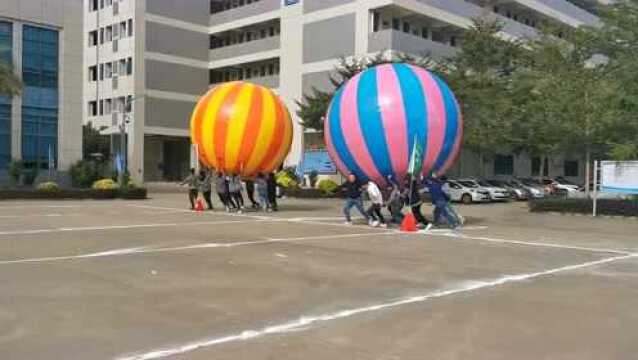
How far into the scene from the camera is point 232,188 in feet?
79.0

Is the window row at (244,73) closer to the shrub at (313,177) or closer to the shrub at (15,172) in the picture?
the shrub at (313,177)

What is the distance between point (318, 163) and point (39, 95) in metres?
18.0

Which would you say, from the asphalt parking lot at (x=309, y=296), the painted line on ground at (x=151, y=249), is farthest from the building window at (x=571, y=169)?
the painted line on ground at (x=151, y=249)

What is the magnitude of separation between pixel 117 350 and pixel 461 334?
314 centimetres

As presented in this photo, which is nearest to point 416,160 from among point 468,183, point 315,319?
point 315,319

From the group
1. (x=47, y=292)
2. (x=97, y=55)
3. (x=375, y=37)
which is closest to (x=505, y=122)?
(x=375, y=37)

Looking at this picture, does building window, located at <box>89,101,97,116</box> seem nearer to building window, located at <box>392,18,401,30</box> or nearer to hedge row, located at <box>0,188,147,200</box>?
building window, located at <box>392,18,401,30</box>

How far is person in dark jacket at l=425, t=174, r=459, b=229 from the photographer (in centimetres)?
1845

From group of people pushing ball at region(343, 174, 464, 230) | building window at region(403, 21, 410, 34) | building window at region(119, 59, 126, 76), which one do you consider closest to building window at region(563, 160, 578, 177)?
building window at region(403, 21, 410, 34)

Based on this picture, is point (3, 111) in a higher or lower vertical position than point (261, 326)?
higher

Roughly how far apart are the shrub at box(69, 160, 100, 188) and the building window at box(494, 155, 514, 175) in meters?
29.1

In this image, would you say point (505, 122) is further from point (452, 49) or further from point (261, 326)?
point (261, 326)

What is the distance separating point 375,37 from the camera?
47.5 metres

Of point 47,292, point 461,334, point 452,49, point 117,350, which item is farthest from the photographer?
point 452,49
